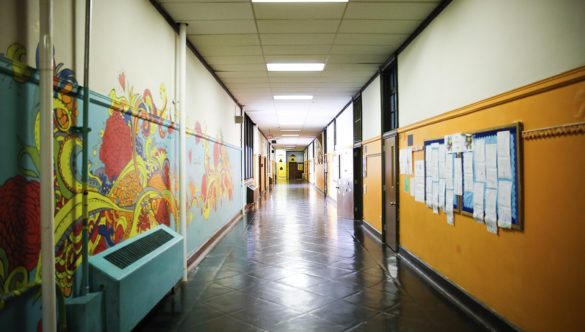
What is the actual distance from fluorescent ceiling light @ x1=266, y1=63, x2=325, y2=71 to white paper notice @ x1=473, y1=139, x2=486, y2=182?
11.2ft

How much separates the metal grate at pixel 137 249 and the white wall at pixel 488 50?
3.16 m

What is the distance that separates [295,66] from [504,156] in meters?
4.02

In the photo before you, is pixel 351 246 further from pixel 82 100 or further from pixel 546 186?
pixel 82 100

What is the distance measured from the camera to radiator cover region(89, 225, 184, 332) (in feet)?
7.42

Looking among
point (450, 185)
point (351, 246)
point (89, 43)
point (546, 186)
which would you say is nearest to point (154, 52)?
point (89, 43)

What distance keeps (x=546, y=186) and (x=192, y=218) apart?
4079mm

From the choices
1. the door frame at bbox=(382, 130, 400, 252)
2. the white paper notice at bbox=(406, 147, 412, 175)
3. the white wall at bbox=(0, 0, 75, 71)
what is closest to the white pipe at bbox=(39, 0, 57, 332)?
the white wall at bbox=(0, 0, 75, 71)

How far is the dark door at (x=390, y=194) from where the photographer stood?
17.8 ft

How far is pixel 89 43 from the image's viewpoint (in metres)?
2.27

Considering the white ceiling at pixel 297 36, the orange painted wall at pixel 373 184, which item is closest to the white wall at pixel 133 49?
the white ceiling at pixel 297 36

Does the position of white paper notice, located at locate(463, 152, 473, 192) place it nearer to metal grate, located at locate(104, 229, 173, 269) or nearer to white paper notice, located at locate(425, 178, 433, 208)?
white paper notice, located at locate(425, 178, 433, 208)

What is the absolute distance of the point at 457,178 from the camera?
3.42 m

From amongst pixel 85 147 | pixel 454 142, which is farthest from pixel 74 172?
pixel 454 142

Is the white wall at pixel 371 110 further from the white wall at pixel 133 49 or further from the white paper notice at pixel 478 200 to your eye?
the white wall at pixel 133 49
